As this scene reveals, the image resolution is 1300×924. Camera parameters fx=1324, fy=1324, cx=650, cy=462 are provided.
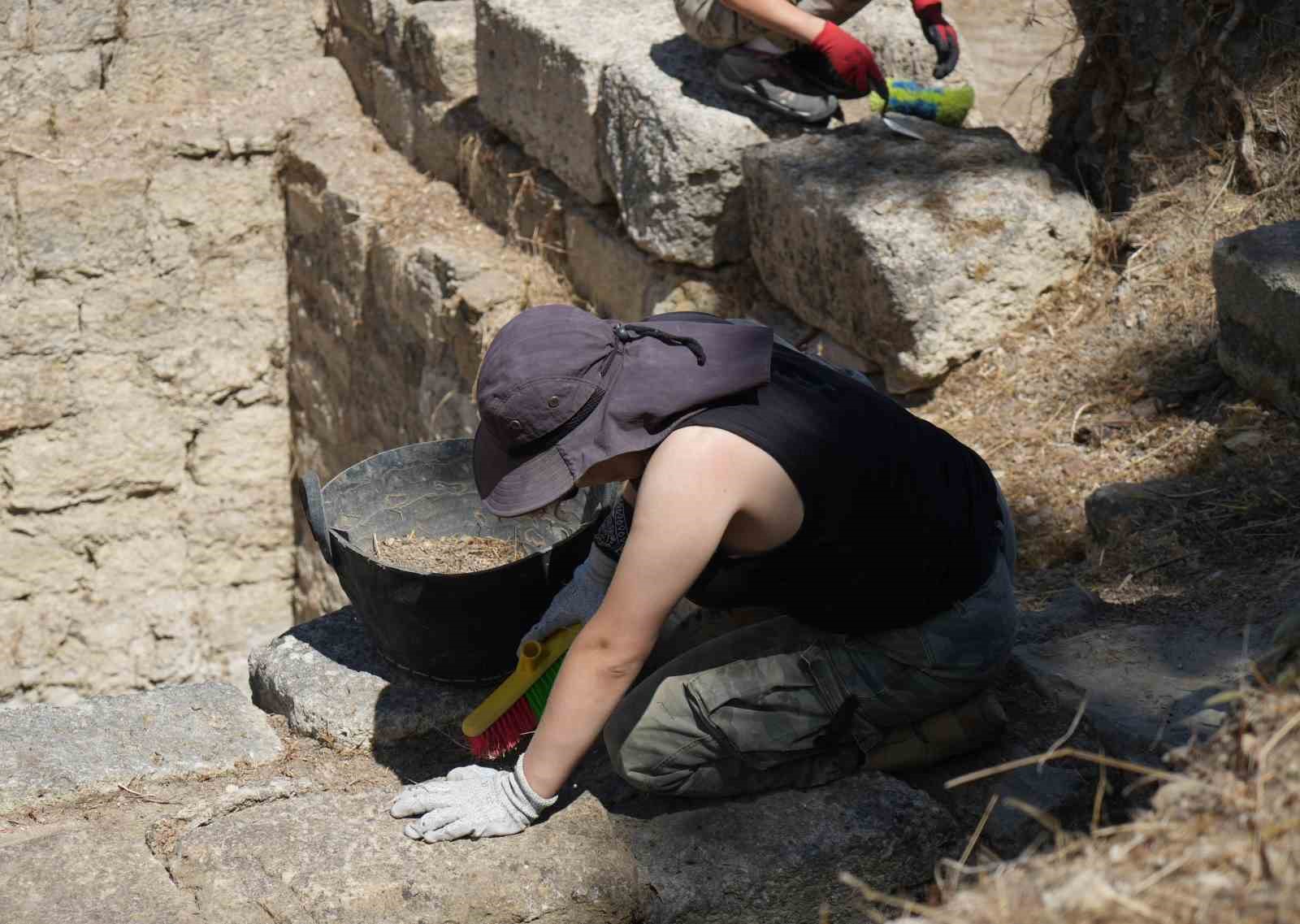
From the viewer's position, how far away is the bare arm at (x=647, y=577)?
1878 millimetres

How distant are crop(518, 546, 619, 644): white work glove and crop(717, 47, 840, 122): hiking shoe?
2.00m

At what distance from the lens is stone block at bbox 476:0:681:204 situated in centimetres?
427

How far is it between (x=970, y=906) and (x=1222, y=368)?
225 cm

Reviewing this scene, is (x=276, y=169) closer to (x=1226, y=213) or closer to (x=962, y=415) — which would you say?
(x=962, y=415)

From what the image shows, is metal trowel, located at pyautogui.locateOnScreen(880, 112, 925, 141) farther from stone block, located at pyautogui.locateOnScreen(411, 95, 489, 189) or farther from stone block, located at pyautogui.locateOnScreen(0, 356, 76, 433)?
stone block, located at pyautogui.locateOnScreen(0, 356, 76, 433)

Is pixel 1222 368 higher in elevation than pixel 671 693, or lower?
higher

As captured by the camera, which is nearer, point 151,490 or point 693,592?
point 693,592

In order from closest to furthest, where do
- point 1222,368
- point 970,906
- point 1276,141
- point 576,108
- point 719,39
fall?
point 970,906 < point 1222,368 < point 1276,141 < point 719,39 < point 576,108

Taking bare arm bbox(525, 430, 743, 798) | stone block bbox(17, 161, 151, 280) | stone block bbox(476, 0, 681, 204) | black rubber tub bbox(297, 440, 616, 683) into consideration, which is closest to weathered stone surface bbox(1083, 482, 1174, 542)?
black rubber tub bbox(297, 440, 616, 683)

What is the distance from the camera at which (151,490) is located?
5520 millimetres

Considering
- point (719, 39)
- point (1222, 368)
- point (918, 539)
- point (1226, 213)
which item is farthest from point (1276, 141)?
point (918, 539)

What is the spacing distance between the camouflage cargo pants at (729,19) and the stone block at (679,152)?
15cm

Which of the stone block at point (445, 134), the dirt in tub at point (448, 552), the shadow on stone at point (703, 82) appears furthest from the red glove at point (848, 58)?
the dirt in tub at point (448, 552)

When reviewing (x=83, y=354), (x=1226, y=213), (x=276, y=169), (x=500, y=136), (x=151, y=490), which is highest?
(x=1226, y=213)
